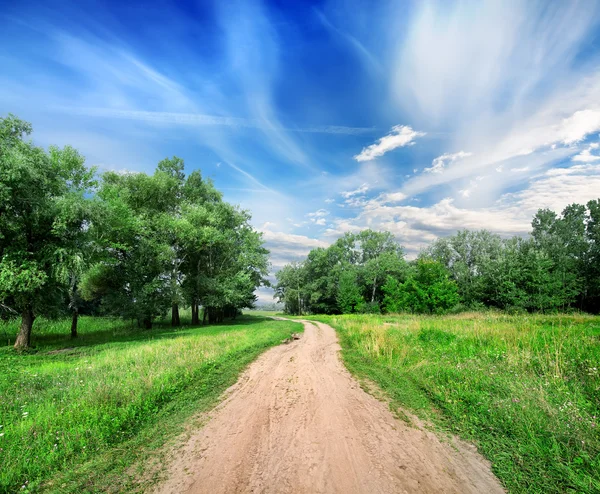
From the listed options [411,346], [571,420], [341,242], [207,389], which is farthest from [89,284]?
[341,242]

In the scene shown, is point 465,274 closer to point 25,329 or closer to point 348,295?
point 348,295

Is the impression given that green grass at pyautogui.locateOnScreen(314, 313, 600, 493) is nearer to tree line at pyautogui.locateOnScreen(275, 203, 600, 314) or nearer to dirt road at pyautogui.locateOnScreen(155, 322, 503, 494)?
dirt road at pyautogui.locateOnScreen(155, 322, 503, 494)

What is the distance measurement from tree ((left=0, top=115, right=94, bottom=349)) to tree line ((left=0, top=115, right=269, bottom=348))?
0.18 feet

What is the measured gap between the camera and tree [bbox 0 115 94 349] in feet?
43.9

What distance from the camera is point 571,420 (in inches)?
198

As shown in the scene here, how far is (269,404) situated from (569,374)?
27.2 feet

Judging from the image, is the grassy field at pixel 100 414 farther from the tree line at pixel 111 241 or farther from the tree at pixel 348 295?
the tree at pixel 348 295

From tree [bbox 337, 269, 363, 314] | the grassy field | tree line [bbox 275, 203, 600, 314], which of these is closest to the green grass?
the grassy field

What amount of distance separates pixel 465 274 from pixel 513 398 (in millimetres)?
64490

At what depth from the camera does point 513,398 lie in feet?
19.7

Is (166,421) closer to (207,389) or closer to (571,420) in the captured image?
(207,389)

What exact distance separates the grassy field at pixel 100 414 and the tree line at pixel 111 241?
567 centimetres

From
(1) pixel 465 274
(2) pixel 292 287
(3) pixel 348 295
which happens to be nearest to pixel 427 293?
(3) pixel 348 295

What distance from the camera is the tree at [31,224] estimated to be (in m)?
13.4
